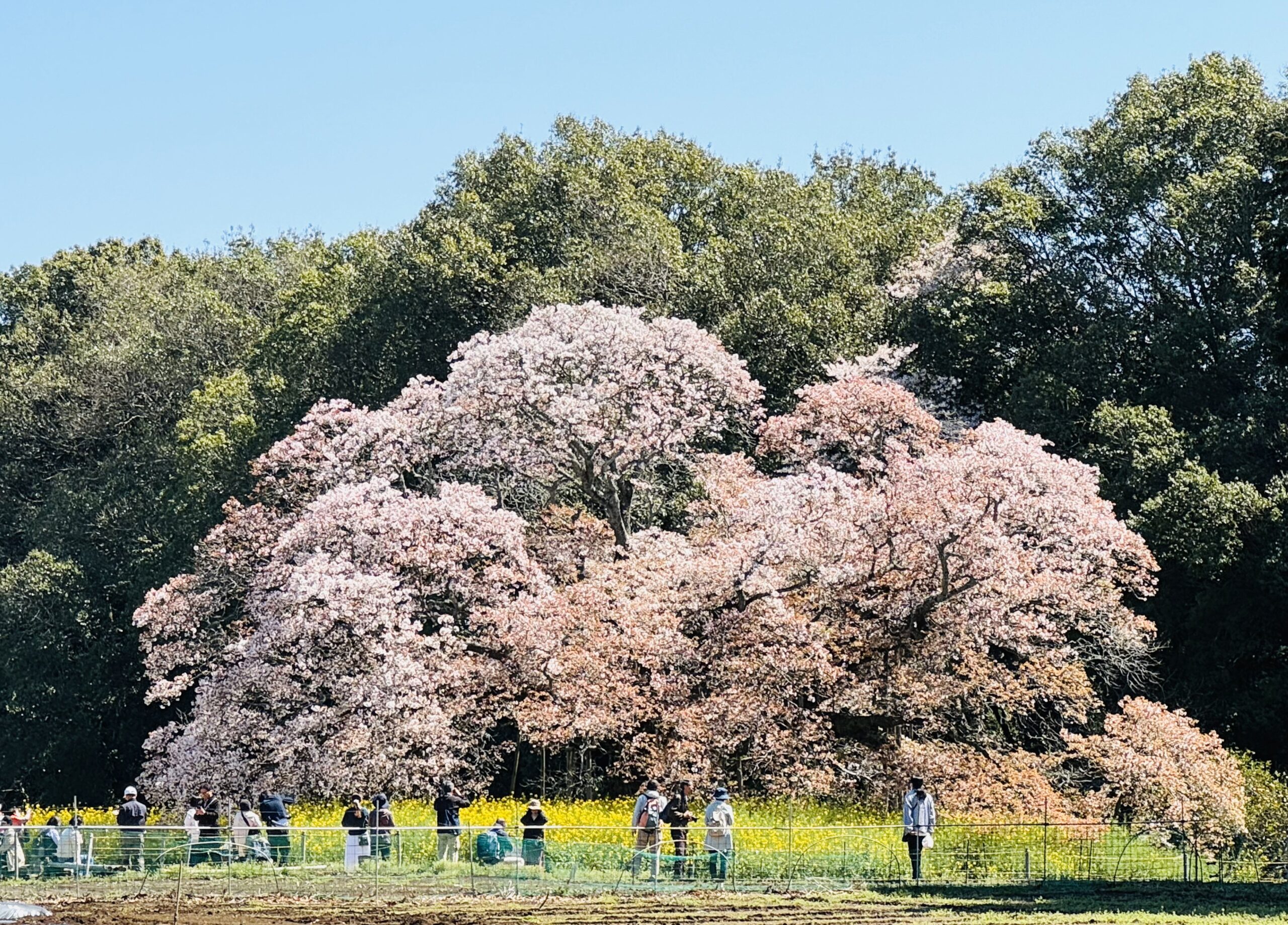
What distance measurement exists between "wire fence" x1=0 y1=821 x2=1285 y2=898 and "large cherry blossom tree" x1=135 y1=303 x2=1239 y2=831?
11.9 feet

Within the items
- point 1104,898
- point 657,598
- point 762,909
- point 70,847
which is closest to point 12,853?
point 70,847

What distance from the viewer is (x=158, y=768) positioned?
112 feet

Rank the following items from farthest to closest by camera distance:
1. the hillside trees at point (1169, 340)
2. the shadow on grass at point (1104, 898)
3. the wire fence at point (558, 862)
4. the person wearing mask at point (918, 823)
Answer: the hillside trees at point (1169, 340)
the person wearing mask at point (918, 823)
the wire fence at point (558, 862)
the shadow on grass at point (1104, 898)

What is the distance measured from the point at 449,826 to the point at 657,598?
8.35 meters

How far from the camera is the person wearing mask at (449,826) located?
73.6ft

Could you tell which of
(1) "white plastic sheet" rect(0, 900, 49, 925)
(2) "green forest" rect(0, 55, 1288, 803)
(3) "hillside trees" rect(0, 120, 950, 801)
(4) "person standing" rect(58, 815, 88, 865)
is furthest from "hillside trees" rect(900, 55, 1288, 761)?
(1) "white plastic sheet" rect(0, 900, 49, 925)

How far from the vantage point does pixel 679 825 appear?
2347cm

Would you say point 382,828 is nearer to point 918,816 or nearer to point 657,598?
point 918,816

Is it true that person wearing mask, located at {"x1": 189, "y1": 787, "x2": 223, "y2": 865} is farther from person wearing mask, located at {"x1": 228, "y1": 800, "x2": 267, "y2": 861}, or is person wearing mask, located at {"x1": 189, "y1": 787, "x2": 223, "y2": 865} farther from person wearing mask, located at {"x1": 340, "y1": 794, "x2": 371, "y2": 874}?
person wearing mask, located at {"x1": 340, "y1": 794, "x2": 371, "y2": 874}

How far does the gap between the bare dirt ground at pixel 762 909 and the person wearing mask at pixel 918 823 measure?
2.56 ft

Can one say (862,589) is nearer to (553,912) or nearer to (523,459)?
(523,459)

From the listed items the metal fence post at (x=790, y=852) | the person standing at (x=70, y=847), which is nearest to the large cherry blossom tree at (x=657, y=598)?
the metal fence post at (x=790, y=852)

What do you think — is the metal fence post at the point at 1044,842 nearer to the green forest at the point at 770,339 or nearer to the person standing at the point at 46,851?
the green forest at the point at 770,339

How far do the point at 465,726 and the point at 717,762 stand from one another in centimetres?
568
